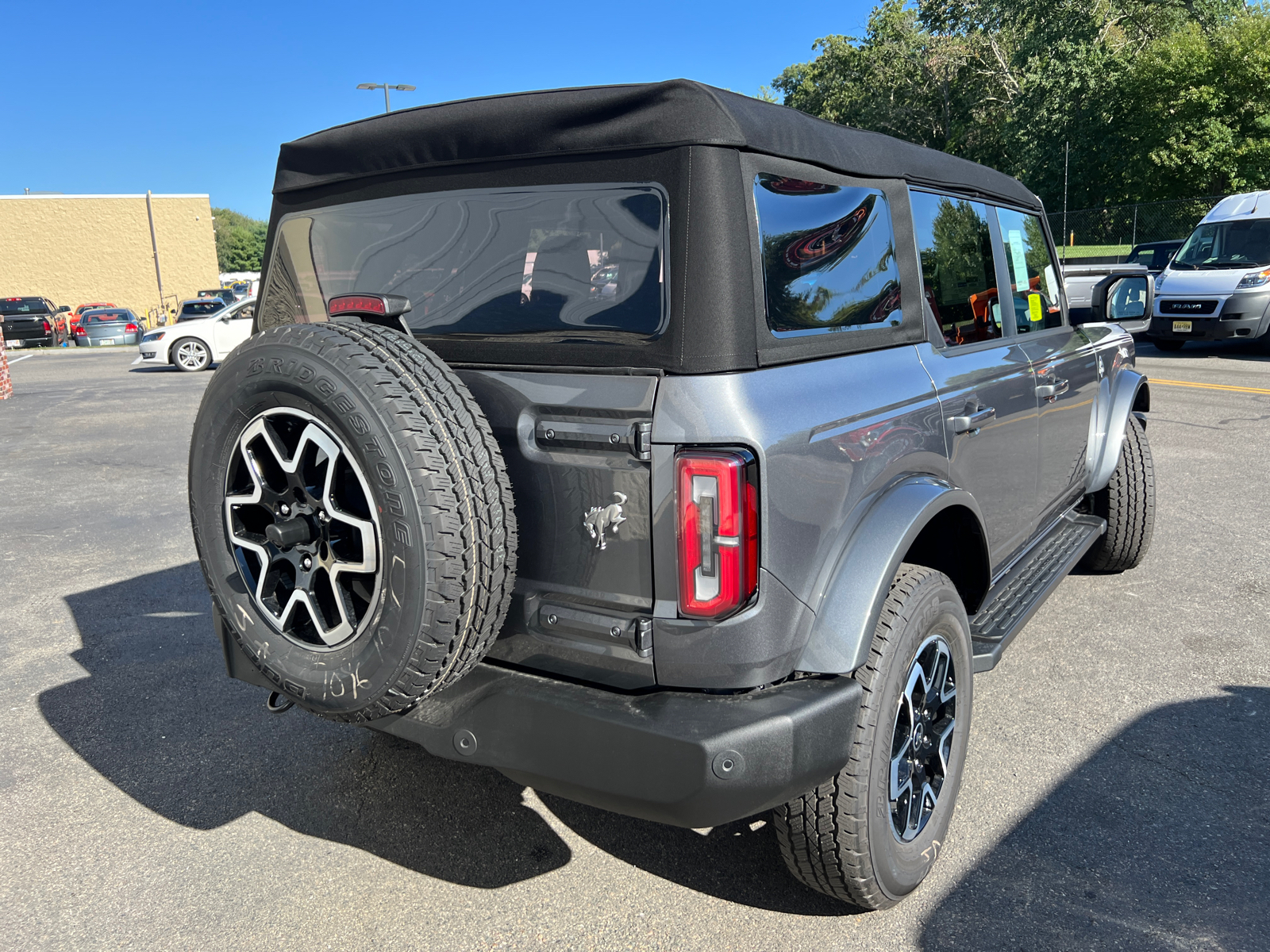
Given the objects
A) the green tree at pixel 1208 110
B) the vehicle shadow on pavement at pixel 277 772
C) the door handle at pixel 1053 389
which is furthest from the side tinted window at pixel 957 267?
the green tree at pixel 1208 110

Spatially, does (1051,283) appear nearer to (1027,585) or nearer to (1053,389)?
(1053,389)

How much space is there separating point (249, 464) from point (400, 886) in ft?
4.19

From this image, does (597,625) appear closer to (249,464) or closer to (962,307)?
(249,464)

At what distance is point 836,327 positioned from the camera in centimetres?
250

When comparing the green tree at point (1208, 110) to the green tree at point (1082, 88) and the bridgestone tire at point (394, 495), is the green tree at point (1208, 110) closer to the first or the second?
the green tree at point (1082, 88)

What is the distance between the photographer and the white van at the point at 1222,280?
1399 centimetres

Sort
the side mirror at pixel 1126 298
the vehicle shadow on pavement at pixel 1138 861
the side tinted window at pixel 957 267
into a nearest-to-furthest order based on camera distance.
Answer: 1. the vehicle shadow on pavement at pixel 1138 861
2. the side tinted window at pixel 957 267
3. the side mirror at pixel 1126 298

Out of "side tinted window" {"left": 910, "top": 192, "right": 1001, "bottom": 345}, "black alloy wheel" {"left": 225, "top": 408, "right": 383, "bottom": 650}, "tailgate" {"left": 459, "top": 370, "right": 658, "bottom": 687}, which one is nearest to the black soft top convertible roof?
"side tinted window" {"left": 910, "top": 192, "right": 1001, "bottom": 345}

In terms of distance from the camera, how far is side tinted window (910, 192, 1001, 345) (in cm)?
304

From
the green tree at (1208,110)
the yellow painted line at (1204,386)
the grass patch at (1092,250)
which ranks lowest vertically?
the yellow painted line at (1204,386)

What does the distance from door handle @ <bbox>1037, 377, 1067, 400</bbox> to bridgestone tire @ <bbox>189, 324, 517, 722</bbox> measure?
7.73 ft

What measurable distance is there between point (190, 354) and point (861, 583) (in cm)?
2072

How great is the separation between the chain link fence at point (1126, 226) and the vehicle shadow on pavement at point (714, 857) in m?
27.7

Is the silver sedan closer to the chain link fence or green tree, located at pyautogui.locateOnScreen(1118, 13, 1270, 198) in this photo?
the chain link fence
